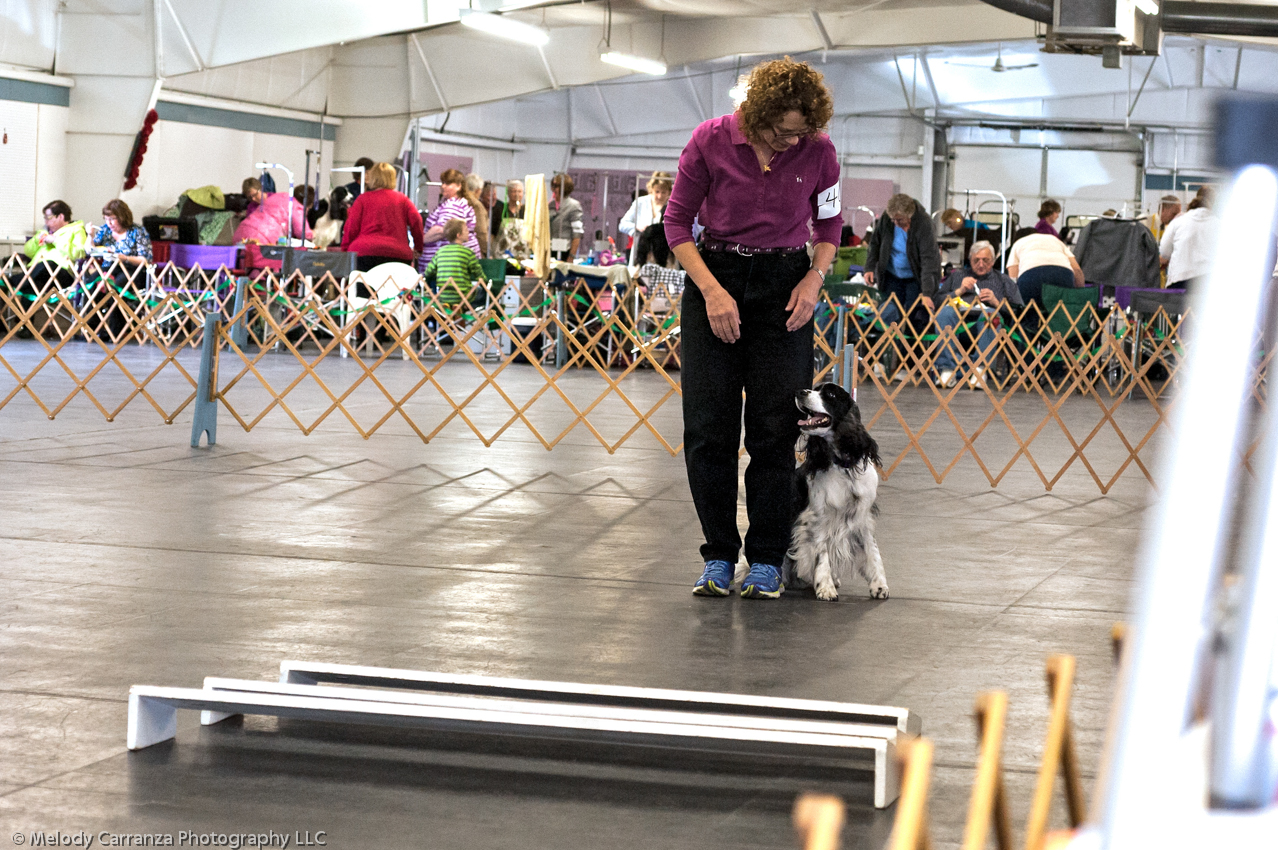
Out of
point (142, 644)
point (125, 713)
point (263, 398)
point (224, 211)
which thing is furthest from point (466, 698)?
point (224, 211)

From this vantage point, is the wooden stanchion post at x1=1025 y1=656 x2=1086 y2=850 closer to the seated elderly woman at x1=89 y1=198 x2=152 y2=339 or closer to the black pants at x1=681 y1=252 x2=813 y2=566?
the black pants at x1=681 y1=252 x2=813 y2=566

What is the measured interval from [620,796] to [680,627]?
1.13 m

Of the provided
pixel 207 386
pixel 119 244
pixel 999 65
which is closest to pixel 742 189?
pixel 207 386

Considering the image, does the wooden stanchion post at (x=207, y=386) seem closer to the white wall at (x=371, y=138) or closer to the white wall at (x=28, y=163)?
the white wall at (x=28, y=163)

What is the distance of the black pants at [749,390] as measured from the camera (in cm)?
338

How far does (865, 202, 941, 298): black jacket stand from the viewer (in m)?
10.3

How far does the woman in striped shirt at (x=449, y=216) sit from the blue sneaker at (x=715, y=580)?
8755mm

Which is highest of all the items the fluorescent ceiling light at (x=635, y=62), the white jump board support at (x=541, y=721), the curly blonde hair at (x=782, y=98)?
the fluorescent ceiling light at (x=635, y=62)

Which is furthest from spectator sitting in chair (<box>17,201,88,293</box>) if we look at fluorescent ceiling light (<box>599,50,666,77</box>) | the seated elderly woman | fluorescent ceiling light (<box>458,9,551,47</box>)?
fluorescent ceiling light (<box>599,50,666,77</box>)

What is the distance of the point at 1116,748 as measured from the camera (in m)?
0.59

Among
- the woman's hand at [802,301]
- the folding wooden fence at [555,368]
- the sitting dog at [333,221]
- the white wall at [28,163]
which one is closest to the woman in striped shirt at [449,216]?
the folding wooden fence at [555,368]

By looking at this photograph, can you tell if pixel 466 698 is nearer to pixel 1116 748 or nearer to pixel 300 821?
pixel 300 821

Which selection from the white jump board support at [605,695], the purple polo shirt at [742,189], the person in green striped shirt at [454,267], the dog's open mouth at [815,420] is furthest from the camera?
the person in green striped shirt at [454,267]

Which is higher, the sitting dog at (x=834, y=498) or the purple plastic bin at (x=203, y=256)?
the purple plastic bin at (x=203, y=256)
